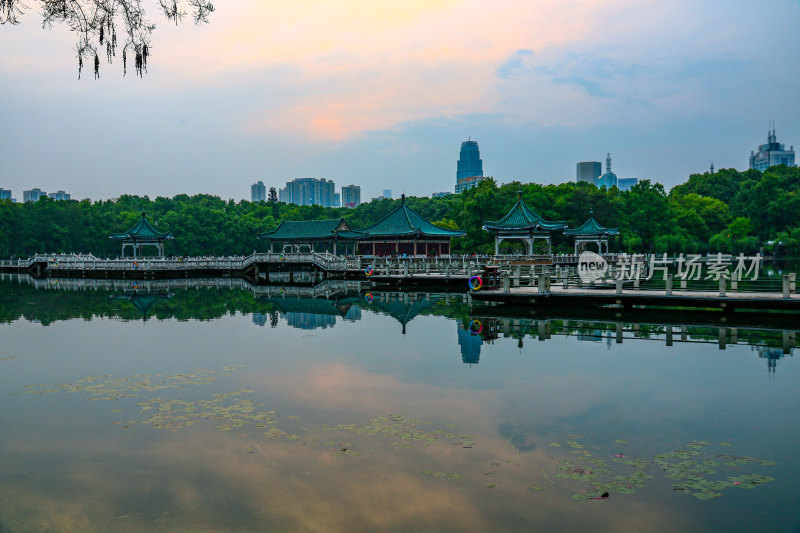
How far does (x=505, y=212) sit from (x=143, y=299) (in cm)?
4882

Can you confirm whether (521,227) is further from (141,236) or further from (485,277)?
(141,236)

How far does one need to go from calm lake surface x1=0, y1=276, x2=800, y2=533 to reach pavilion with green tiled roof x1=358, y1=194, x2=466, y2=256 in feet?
125

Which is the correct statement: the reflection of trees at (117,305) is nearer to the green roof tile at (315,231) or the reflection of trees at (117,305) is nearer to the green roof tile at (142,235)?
the green roof tile at (315,231)

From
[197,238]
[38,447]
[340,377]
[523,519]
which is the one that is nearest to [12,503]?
[38,447]

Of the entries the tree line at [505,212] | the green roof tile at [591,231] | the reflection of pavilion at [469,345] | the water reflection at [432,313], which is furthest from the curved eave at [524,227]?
the reflection of pavilion at [469,345]

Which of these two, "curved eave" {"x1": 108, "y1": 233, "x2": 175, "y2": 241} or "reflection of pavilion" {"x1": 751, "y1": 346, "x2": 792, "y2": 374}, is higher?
"curved eave" {"x1": 108, "y1": 233, "x2": 175, "y2": 241}

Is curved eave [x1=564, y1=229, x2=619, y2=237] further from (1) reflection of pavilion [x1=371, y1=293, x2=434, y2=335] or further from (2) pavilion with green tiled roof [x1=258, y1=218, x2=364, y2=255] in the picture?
(1) reflection of pavilion [x1=371, y1=293, x2=434, y2=335]

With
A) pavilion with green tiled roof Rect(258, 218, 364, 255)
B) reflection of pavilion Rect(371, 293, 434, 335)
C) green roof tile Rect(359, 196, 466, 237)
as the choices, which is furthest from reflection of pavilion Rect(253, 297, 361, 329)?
pavilion with green tiled roof Rect(258, 218, 364, 255)

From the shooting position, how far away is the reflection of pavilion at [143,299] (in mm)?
30539

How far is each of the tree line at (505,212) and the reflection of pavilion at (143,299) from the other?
3994 cm

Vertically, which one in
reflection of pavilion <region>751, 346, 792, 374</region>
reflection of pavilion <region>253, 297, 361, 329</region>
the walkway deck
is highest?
the walkway deck

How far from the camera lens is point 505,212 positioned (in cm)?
7538

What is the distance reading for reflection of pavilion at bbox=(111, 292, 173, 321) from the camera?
30.5 meters

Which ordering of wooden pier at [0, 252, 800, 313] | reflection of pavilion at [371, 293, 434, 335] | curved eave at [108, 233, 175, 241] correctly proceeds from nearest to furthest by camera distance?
wooden pier at [0, 252, 800, 313], reflection of pavilion at [371, 293, 434, 335], curved eave at [108, 233, 175, 241]
